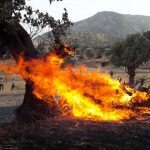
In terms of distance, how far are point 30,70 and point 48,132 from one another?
5.50m

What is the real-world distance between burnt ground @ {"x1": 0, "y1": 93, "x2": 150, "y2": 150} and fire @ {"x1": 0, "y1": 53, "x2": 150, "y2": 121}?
178 cm

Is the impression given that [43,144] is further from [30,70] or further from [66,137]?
[30,70]

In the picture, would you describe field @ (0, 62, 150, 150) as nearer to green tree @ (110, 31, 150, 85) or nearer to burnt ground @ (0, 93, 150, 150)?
burnt ground @ (0, 93, 150, 150)

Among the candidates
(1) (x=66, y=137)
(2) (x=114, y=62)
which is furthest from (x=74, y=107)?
(2) (x=114, y=62)

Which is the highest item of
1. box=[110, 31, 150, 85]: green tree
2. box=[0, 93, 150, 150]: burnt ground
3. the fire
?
box=[110, 31, 150, 85]: green tree

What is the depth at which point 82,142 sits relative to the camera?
56.6ft

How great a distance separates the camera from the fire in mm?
23625

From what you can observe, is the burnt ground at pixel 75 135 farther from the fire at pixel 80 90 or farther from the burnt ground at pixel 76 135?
the fire at pixel 80 90

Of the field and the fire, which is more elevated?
the fire

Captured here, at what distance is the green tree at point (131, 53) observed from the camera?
193 feet

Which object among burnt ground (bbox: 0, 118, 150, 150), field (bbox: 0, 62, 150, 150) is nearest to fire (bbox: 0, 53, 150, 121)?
field (bbox: 0, 62, 150, 150)

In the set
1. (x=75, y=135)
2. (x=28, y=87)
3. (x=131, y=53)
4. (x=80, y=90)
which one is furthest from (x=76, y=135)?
(x=131, y=53)

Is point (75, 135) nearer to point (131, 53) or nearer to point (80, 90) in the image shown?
point (80, 90)

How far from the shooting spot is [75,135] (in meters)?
18.5
